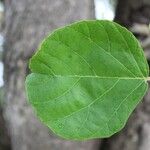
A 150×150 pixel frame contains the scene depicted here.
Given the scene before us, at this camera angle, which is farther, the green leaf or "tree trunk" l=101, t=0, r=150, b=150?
"tree trunk" l=101, t=0, r=150, b=150

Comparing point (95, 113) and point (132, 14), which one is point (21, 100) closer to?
point (132, 14)

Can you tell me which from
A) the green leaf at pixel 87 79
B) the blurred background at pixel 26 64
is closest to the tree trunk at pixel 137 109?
the blurred background at pixel 26 64

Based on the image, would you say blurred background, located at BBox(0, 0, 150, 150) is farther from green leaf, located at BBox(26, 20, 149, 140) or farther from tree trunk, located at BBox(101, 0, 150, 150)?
green leaf, located at BBox(26, 20, 149, 140)

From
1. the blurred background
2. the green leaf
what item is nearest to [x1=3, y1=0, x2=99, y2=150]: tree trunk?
the blurred background

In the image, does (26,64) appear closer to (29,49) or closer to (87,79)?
(29,49)

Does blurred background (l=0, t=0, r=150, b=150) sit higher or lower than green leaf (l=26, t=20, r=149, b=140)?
lower

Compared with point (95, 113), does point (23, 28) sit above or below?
below

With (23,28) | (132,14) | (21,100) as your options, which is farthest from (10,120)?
(132,14)
